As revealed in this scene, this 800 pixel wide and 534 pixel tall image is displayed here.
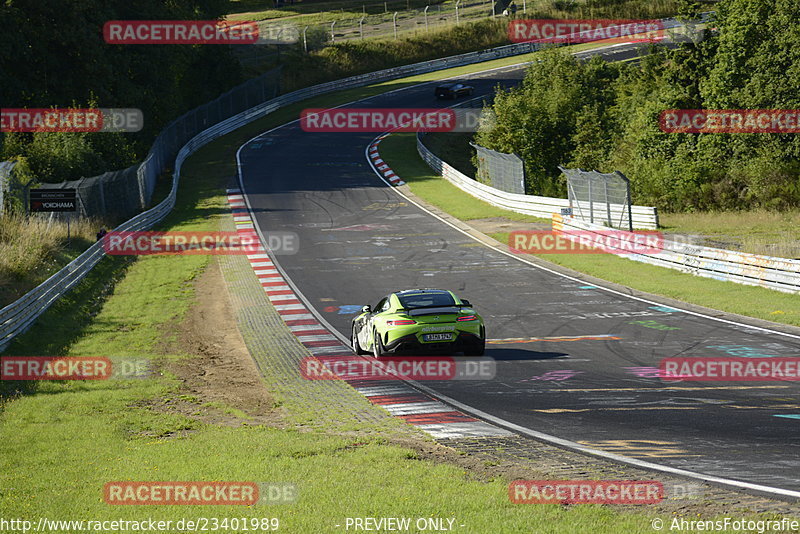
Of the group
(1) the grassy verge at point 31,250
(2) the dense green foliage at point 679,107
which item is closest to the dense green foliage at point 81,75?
(1) the grassy verge at point 31,250

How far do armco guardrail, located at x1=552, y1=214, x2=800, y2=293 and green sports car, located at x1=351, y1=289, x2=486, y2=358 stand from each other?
10.7 m

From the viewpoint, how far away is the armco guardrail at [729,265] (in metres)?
24.2

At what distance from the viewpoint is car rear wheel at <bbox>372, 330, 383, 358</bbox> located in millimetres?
17903

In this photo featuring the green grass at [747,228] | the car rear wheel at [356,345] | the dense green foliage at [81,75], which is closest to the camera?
the car rear wheel at [356,345]

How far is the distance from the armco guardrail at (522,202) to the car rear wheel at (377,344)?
18.6 metres

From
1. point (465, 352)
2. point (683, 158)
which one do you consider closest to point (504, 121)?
point (683, 158)

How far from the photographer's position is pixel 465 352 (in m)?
18.1

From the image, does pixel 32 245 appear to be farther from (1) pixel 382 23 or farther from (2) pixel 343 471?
(1) pixel 382 23

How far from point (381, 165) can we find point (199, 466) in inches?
1793

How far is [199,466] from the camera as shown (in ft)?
36.1

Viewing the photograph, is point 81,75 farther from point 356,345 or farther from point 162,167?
point 356,345

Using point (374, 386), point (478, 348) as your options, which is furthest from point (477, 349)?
point (374, 386)

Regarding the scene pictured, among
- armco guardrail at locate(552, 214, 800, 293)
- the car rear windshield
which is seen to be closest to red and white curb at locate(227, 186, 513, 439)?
the car rear windshield

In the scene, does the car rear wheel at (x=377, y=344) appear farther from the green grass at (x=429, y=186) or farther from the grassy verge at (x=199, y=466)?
the green grass at (x=429, y=186)
